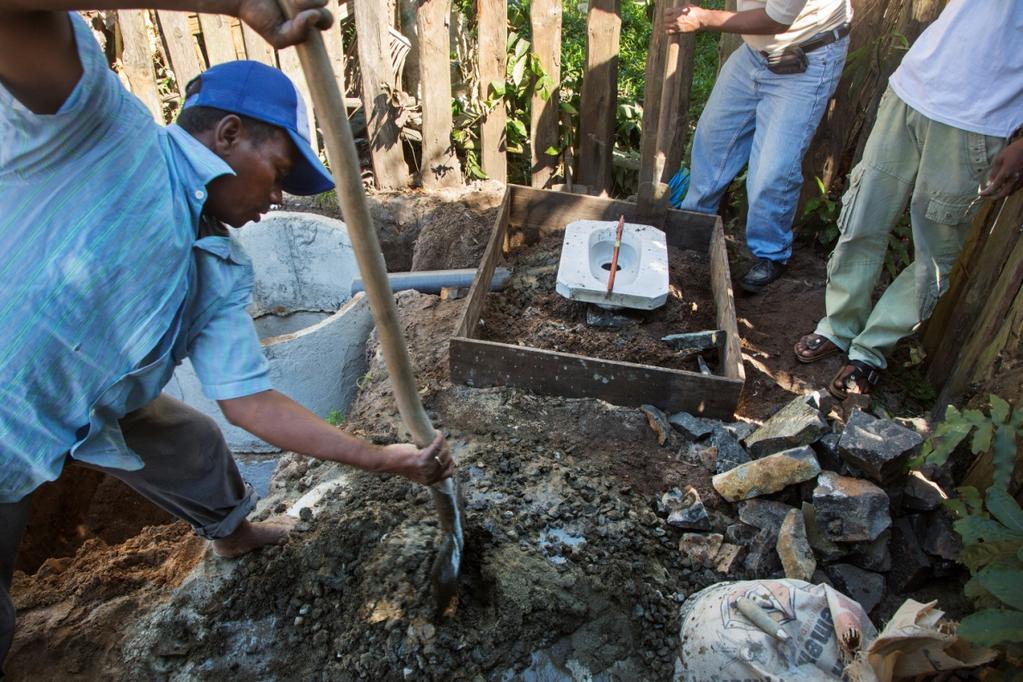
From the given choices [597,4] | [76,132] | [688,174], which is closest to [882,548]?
[76,132]

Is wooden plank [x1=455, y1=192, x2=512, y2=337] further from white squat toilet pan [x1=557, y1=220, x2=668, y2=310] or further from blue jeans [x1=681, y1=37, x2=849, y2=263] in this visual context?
blue jeans [x1=681, y1=37, x2=849, y2=263]

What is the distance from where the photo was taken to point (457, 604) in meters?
2.27

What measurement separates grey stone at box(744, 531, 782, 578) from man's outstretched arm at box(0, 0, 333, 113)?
2060mm

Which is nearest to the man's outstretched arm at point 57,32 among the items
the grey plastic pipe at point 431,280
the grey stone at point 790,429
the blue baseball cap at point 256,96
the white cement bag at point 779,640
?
the blue baseball cap at point 256,96

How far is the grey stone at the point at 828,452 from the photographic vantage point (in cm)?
265

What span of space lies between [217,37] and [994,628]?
15.7ft

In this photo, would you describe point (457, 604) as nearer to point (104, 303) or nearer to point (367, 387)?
point (104, 303)

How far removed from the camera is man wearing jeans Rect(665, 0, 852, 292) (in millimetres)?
3611

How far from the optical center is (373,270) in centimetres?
155

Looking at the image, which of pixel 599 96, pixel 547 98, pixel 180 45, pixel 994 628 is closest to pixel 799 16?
pixel 599 96

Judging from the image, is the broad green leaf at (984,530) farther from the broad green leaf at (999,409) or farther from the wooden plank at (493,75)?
the wooden plank at (493,75)

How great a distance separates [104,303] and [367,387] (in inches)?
81.5

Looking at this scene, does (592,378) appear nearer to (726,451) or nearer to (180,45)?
(726,451)

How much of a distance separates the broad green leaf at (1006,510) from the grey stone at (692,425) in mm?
1149
